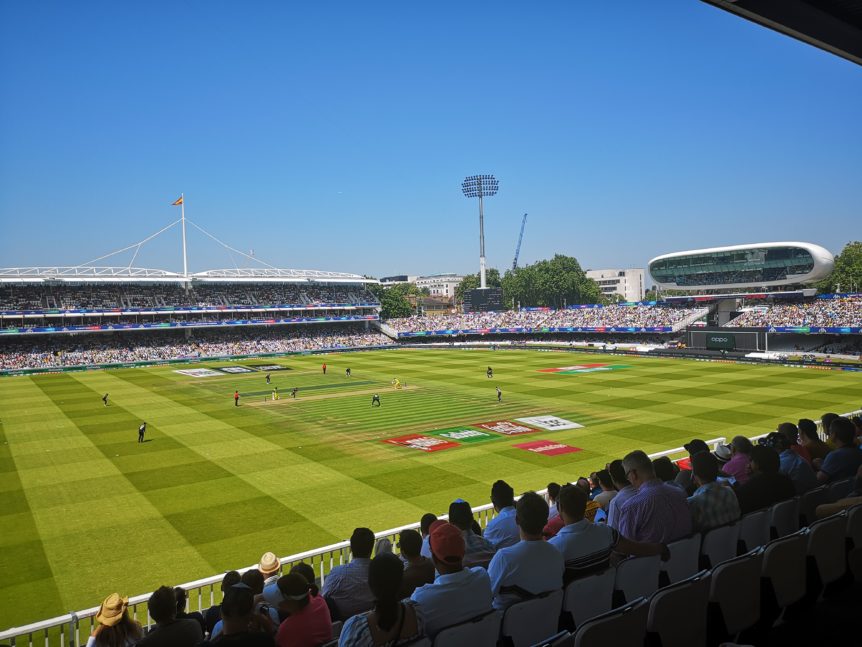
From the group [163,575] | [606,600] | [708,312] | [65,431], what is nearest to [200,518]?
[163,575]

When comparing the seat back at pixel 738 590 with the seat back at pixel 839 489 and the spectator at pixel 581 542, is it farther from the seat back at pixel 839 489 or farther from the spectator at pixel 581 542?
the seat back at pixel 839 489

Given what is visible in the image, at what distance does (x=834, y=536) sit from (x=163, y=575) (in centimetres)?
1238

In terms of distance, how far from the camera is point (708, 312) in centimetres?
7281

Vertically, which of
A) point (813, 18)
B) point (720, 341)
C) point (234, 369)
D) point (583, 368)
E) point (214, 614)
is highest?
point (813, 18)

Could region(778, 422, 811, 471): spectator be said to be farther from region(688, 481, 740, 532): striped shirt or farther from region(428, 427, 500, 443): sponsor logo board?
region(428, 427, 500, 443): sponsor logo board

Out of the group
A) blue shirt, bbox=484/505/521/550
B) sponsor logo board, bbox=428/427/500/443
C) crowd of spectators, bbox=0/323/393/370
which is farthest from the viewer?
crowd of spectators, bbox=0/323/393/370

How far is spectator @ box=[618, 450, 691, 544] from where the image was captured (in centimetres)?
569

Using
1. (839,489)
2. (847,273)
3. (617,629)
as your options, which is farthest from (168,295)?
(847,273)

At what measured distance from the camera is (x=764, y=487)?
6.52 m

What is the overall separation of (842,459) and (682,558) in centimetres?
346

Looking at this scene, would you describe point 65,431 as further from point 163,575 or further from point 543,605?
point 543,605

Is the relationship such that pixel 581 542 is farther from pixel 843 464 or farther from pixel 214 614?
pixel 843 464

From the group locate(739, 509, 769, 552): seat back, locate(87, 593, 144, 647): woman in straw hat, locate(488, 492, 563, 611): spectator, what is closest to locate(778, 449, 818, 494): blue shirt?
locate(739, 509, 769, 552): seat back

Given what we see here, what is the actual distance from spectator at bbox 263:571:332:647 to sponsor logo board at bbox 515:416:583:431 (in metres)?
23.3
